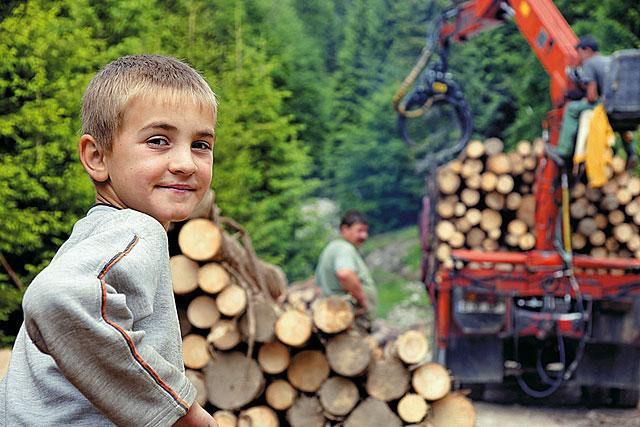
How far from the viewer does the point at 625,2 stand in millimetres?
12312

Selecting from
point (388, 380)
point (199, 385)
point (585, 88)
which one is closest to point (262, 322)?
point (199, 385)

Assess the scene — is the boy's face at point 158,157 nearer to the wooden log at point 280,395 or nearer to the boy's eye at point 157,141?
the boy's eye at point 157,141

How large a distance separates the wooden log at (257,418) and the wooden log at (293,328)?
1.49ft

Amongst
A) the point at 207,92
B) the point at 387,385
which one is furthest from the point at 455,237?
the point at 207,92

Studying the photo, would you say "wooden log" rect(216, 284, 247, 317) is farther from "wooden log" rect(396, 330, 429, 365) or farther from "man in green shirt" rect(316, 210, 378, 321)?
"man in green shirt" rect(316, 210, 378, 321)

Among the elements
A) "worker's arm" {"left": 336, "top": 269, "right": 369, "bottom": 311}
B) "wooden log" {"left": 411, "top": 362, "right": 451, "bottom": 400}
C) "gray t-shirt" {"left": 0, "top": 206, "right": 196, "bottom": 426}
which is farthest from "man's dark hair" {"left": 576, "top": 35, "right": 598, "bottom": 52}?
"gray t-shirt" {"left": 0, "top": 206, "right": 196, "bottom": 426}

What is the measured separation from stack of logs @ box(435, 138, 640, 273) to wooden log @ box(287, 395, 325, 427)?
2.90 m

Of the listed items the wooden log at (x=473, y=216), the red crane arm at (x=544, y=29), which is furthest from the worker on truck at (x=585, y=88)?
the wooden log at (x=473, y=216)

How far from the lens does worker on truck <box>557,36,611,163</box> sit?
19.0ft

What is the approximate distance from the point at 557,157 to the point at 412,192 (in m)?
18.1

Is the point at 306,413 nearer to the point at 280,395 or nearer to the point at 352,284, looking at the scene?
the point at 280,395

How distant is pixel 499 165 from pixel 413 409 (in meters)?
3.57

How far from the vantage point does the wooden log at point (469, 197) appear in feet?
23.5

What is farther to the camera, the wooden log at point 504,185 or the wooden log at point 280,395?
the wooden log at point 504,185
